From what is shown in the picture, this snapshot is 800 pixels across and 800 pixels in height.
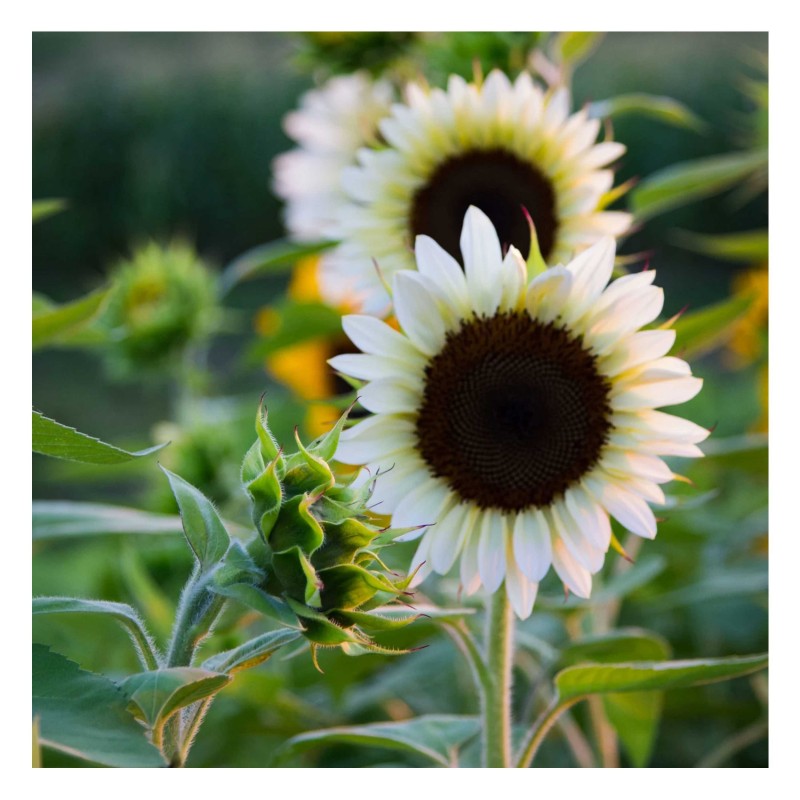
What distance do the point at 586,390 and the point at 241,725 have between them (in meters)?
0.42

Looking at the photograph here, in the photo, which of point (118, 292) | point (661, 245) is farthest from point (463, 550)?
point (661, 245)

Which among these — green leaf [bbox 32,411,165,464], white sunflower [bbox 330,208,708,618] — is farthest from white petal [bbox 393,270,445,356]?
green leaf [bbox 32,411,165,464]

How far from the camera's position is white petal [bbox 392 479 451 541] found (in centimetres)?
39

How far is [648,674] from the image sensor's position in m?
0.41

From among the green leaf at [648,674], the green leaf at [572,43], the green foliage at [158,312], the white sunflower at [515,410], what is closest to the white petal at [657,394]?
the white sunflower at [515,410]

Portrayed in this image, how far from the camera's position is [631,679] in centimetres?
42

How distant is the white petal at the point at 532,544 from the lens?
1.28 ft

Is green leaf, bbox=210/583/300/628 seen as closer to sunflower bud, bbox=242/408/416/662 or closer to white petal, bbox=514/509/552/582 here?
sunflower bud, bbox=242/408/416/662

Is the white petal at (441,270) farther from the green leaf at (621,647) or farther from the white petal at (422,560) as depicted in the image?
the green leaf at (621,647)

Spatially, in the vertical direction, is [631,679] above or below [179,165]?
below

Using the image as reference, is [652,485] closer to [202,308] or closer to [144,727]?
[144,727]

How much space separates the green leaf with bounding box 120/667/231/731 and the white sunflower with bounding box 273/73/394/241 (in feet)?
1.41

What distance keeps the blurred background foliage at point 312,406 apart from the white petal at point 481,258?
4.5 inches
